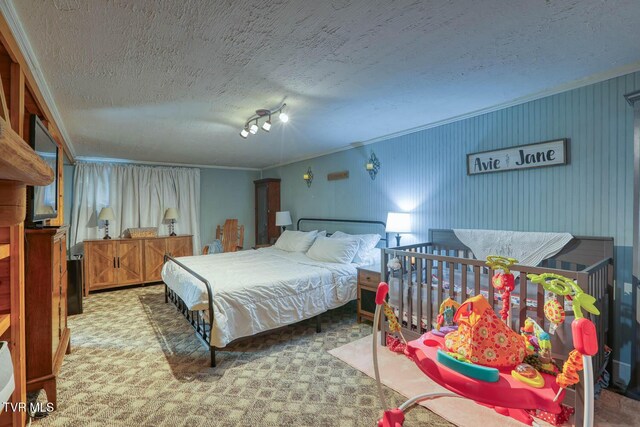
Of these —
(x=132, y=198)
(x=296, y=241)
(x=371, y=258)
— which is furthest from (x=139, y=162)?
(x=371, y=258)

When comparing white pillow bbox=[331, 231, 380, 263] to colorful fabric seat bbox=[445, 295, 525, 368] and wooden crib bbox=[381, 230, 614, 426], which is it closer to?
wooden crib bbox=[381, 230, 614, 426]

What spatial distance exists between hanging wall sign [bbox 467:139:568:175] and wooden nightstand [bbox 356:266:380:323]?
147 cm

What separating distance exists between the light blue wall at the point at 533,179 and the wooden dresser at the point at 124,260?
358cm

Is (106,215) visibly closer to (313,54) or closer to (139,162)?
(139,162)

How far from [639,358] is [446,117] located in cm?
245

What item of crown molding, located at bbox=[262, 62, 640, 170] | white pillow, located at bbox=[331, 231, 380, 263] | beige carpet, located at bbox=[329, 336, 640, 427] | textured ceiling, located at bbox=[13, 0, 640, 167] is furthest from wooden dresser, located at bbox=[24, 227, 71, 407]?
crown molding, located at bbox=[262, 62, 640, 170]

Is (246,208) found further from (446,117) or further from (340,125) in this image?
(446,117)

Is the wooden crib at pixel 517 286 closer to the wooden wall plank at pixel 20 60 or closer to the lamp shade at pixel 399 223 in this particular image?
the lamp shade at pixel 399 223

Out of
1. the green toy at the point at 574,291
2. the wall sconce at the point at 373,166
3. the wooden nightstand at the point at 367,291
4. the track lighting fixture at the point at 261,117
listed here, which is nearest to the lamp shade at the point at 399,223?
the wooden nightstand at the point at 367,291

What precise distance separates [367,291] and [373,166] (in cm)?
174

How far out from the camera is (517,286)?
8.44 feet

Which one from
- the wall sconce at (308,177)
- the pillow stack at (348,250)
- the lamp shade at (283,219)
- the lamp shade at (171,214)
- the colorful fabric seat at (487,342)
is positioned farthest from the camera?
the lamp shade at (283,219)

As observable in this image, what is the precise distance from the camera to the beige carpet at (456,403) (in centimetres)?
189

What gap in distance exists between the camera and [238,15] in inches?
61.3
